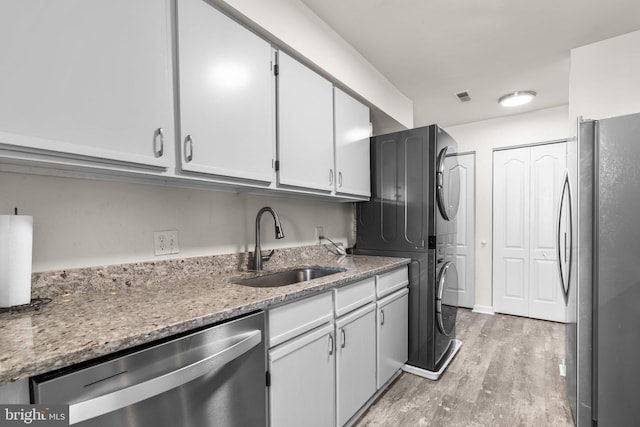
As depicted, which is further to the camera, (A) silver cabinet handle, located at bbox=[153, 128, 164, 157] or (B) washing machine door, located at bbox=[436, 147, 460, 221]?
(B) washing machine door, located at bbox=[436, 147, 460, 221]

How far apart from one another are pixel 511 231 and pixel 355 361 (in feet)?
10.1

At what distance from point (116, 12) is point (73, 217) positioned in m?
0.79

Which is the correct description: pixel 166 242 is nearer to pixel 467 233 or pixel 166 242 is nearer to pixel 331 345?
pixel 331 345

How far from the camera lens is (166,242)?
5.00ft

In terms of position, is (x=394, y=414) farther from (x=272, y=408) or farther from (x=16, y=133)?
(x=16, y=133)

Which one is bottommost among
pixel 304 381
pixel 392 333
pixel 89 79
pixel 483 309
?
pixel 483 309

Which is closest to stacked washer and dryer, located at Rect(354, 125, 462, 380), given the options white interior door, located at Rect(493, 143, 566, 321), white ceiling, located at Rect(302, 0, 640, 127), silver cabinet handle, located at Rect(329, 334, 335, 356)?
white ceiling, located at Rect(302, 0, 640, 127)

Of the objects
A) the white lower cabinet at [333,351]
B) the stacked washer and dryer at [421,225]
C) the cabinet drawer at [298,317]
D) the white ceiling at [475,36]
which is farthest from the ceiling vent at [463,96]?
the cabinet drawer at [298,317]

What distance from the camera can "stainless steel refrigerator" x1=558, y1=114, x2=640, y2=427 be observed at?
146 centimetres

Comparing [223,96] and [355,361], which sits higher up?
[223,96]

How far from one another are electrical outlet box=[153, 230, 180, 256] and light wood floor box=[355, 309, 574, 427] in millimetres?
1475

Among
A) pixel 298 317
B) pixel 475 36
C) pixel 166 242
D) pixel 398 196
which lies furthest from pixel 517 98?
pixel 166 242

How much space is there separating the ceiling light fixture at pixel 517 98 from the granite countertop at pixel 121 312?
9.11 feet

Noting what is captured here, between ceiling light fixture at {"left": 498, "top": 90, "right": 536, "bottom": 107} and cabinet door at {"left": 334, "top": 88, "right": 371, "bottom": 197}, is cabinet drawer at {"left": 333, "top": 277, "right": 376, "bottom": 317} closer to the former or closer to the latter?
cabinet door at {"left": 334, "top": 88, "right": 371, "bottom": 197}
